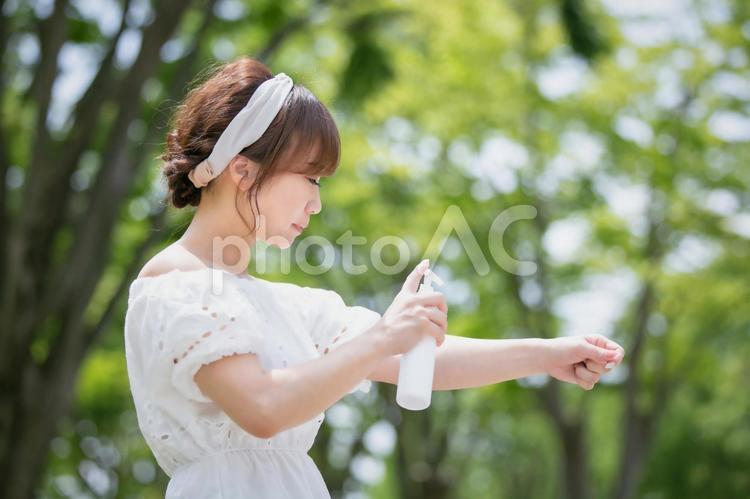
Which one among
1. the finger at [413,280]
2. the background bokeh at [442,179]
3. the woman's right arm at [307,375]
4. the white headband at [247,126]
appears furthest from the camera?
the background bokeh at [442,179]

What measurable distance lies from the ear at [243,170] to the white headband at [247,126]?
14 millimetres

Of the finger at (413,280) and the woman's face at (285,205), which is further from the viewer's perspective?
the woman's face at (285,205)

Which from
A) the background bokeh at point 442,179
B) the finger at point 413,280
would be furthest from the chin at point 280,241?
the background bokeh at point 442,179

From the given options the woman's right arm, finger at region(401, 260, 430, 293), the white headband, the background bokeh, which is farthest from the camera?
the background bokeh

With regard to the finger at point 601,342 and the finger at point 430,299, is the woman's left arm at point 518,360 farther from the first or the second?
the finger at point 430,299

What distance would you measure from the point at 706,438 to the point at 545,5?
14070 mm

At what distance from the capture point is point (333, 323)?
2.07 metres

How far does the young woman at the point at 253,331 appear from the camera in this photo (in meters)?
1.68

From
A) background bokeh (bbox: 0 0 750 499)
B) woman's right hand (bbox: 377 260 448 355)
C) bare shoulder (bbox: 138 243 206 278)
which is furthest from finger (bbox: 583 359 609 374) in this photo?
background bokeh (bbox: 0 0 750 499)

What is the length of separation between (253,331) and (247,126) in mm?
387


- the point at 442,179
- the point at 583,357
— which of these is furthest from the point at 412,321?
the point at 442,179

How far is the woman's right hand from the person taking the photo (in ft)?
5.49

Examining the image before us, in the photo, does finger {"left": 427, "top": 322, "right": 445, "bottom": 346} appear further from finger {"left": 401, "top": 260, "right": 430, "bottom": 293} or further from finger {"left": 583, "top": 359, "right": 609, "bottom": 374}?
finger {"left": 583, "top": 359, "right": 609, "bottom": 374}

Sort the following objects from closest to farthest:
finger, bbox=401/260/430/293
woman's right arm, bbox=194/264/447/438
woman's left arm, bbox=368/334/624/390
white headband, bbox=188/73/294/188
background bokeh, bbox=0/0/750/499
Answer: woman's right arm, bbox=194/264/447/438 < finger, bbox=401/260/430/293 < white headband, bbox=188/73/294/188 < woman's left arm, bbox=368/334/624/390 < background bokeh, bbox=0/0/750/499
